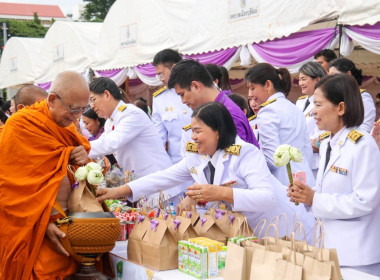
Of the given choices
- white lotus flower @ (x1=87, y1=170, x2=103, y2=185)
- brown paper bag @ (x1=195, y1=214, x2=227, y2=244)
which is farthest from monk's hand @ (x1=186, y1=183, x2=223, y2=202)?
white lotus flower @ (x1=87, y1=170, x2=103, y2=185)

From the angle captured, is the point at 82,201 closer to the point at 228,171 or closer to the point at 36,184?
the point at 36,184

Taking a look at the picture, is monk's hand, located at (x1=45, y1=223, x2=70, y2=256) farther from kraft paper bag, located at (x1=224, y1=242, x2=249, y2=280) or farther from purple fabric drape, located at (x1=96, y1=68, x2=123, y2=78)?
purple fabric drape, located at (x1=96, y1=68, x2=123, y2=78)

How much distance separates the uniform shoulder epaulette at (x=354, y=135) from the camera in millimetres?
2510

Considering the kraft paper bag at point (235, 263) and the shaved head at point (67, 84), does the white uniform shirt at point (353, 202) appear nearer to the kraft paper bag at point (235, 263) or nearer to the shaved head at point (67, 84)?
the kraft paper bag at point (235, 263)

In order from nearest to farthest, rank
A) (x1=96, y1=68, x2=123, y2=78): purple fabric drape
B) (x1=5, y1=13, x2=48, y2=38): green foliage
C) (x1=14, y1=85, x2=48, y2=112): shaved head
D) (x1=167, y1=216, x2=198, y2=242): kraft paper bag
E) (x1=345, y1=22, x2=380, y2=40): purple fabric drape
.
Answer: (x1=167, y1=216, x2=198, y2=242): kraft paper bag → (x1=14, y1=85, x2=48, y2=112): shaved head → (x1=345, y1=22, x2=380, y2=40): purple fabric drape → (x1=96, y1=68, x2=123, y2=78): purple fabric drape → (x1=5, y1=13, x2=48, y2=38): green foliage

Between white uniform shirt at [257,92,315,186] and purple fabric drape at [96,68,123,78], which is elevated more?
purple fabric drape at [96,68,123,78]

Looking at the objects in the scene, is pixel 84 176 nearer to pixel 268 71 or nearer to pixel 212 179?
pixel 212 179

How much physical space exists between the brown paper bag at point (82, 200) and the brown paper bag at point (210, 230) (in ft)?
1.63

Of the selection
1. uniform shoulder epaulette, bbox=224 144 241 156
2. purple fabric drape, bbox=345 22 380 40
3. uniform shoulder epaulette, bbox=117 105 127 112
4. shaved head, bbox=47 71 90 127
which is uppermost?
purple fabric drape, bbox=345 22 380 40

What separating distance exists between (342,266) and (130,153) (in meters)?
2.23

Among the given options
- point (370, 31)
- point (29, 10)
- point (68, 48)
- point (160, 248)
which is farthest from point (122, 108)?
point (29, 10)

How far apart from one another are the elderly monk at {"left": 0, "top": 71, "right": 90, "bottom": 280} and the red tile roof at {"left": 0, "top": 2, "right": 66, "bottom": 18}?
67.1m

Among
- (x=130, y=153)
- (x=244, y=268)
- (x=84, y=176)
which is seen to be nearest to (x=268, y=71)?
(x=130, y=153)

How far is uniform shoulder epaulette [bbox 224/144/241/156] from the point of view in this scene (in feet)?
9.32
